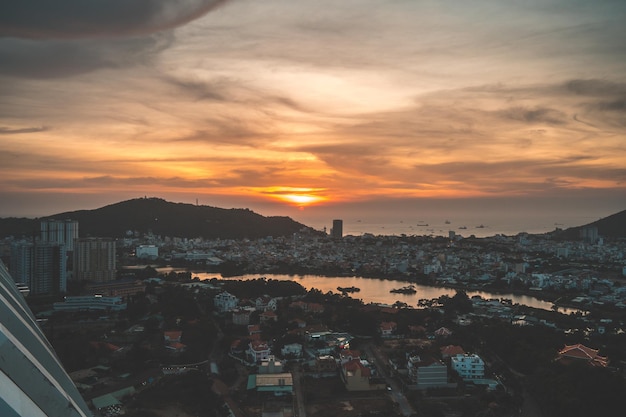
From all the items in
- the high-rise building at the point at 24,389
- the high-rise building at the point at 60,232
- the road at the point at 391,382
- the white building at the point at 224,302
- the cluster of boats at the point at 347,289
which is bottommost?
the road at the point at 391,382

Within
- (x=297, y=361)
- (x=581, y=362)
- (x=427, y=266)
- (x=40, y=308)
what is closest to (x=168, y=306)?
(x=40, y=308)

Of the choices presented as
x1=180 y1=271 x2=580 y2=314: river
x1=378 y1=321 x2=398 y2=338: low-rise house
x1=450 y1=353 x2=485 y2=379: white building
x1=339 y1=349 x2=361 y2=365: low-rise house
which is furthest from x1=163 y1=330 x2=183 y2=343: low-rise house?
x1=180 y1=271 x2=580 y2=314: river

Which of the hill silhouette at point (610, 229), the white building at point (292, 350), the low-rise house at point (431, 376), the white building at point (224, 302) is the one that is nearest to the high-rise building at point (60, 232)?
the white building at point (224, 302)

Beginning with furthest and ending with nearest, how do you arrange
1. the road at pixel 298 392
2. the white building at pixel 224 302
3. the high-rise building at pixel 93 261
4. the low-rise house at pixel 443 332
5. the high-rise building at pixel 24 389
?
the high-rise building at pixel 93 261 < the white building at pixel 224 302 < the low-rise house at pixel 443 332 < the road at pixel 298 392 < the high-rise building at pixel 24 389

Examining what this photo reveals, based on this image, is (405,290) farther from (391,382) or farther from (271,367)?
(271,367)

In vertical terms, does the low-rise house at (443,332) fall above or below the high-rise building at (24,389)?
below

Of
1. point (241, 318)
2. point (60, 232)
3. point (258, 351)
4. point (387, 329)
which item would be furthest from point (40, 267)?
point (387, 329)

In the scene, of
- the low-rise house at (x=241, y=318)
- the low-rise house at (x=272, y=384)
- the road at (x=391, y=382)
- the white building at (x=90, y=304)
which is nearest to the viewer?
the road at (x=391, y=382)

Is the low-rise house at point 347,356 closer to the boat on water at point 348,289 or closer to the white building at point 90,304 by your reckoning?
the white building at point 90,304
